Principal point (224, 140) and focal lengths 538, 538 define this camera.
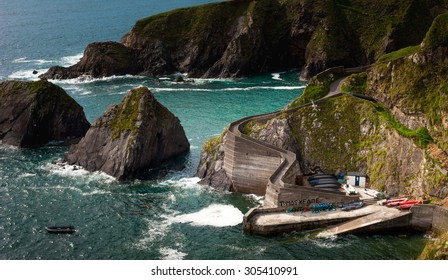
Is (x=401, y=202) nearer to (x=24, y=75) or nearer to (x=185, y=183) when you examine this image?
(x=185, y=183)

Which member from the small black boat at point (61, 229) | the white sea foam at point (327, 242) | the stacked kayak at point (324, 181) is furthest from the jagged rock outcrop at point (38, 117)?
the white sea foam at point (327, 242)

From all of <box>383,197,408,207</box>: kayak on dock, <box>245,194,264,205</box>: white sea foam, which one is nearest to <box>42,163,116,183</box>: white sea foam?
<box>245,194,264,205</box>: white sea foam

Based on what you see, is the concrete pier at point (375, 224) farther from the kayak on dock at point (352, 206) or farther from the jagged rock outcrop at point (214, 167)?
→ the jagged rock outcrop at point (214, 167)

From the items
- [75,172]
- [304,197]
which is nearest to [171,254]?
[304,197]

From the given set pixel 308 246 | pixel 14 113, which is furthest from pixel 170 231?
pixel 14 113

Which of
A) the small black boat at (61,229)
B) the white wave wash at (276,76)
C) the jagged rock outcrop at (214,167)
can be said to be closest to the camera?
the small black boat at (61,229)

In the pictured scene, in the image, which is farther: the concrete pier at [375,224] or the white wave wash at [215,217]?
the white wave wash at [215,217]

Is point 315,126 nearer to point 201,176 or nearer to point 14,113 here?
point 201,176
